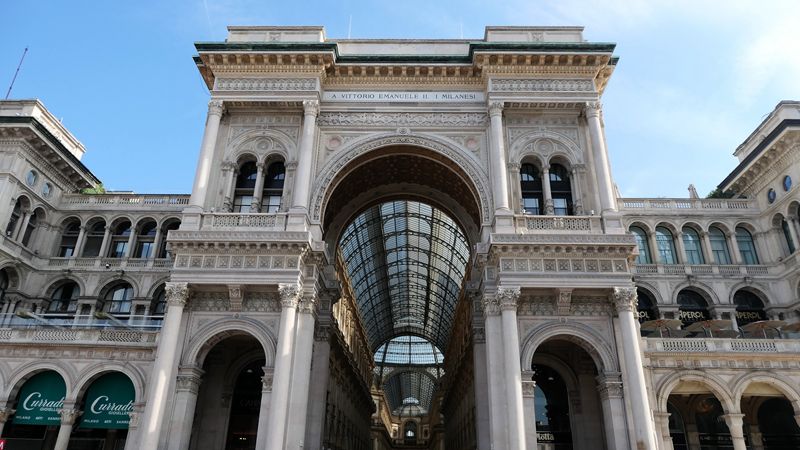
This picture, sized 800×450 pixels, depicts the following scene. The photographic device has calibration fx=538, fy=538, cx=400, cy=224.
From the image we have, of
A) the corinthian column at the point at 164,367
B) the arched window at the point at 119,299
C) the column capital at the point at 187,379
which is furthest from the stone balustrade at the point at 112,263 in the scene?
the column capital at the point at 187,379

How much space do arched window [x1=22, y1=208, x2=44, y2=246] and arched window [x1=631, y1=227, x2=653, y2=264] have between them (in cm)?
4026

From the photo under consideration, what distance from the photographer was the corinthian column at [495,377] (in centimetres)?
2256

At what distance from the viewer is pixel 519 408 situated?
22.1 metres

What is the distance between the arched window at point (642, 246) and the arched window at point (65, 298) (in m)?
37.6

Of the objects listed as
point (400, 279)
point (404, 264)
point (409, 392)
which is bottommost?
point (409, 392)

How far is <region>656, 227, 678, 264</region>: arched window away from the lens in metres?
36.7

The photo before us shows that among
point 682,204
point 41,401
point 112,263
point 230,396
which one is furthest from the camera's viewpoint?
point 682,204

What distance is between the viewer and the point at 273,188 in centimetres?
2909

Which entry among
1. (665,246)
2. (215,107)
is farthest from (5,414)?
(665,246)

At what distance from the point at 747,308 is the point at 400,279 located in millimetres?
37308

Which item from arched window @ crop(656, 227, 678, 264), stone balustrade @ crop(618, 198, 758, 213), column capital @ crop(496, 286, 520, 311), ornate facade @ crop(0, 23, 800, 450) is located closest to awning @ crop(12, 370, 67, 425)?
ornate facade @ crop(0, 23, 800, 450)

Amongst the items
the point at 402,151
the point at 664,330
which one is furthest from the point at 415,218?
the point at 664,330

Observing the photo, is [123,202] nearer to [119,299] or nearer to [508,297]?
[119,299]

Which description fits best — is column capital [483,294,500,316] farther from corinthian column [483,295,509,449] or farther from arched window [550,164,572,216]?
arched window [550,164,572,216]
